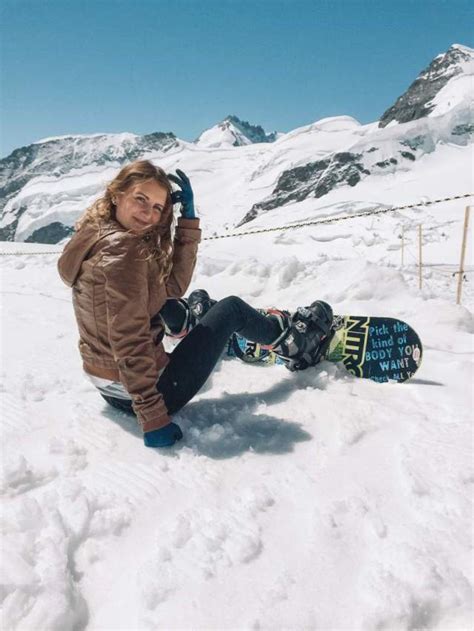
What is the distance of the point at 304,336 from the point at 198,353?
0.82m

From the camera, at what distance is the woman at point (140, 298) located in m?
2.04

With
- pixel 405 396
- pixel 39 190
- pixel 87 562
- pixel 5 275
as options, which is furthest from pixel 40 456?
pixel 39 190

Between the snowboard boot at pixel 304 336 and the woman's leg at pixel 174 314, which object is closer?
the snowboard boot at pixel 304 336

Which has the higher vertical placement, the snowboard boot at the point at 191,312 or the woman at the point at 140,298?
the woman at the point at 140,298

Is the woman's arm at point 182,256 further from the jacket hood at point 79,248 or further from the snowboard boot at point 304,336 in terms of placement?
the snowboard boot at point 304,336

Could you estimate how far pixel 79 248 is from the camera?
2.11 meters

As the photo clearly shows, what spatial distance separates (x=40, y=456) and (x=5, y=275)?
709 centimetres

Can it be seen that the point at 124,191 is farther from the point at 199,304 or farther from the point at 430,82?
the point at 430,82

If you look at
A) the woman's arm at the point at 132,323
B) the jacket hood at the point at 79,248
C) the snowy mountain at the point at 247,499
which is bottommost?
the snowy mountain at the point at 247,499

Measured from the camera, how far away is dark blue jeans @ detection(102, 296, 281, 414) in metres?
2.40

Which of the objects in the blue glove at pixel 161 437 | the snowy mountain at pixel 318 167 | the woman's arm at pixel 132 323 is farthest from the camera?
the snowy mountain at pixel 318 167

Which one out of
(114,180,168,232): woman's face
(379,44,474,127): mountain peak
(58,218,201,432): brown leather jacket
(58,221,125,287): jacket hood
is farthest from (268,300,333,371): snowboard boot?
(379,44,474,127): mountain peak

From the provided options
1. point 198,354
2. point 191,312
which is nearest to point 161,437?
point 198,354

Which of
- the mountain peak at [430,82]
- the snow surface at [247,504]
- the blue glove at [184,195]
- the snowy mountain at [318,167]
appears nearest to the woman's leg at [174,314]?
the snow surface at [247,504]
